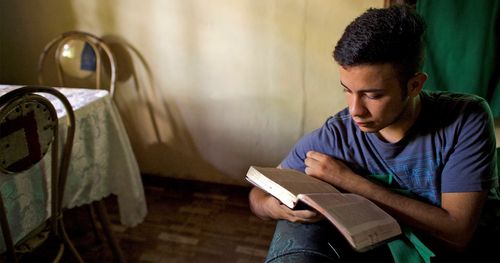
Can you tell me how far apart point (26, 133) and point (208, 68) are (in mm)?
1059

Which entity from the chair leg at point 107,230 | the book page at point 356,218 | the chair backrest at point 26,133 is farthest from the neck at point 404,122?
the chair leg at point 107,230

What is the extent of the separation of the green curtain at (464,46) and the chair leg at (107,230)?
1.32m

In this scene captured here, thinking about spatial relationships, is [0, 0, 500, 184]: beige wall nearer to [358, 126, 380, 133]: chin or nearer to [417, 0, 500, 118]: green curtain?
[417, 0, 500, 118]: green curtain

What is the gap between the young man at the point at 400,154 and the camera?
0.92 metres

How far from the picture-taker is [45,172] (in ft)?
4.17

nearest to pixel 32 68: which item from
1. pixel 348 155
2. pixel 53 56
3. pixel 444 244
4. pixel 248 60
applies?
pixel 53 56

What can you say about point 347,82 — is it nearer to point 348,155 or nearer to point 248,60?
point 348,155

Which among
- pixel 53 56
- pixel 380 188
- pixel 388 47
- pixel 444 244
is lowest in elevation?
pixel 444 244

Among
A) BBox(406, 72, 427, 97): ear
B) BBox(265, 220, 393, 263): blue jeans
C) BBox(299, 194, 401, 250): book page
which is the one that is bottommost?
BBox(265, 220, 393, 263): blue jeans

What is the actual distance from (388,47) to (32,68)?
1.94 metres

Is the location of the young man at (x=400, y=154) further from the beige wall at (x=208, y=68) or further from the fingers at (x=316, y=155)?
the beige wall at (x=208, y=68)

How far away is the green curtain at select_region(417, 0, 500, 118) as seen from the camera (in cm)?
156

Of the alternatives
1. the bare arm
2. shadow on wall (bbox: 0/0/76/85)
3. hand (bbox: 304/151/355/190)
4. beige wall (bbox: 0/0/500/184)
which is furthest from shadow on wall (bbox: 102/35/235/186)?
the bare arm

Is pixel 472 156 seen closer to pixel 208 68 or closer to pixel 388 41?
pixel 388 41
